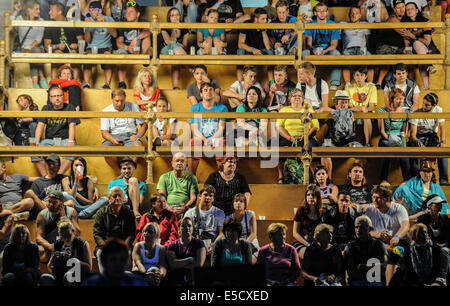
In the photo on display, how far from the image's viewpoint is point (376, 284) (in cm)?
870

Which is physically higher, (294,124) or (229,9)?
(229,9)

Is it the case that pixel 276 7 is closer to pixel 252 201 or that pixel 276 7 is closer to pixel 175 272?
pixel 252 201

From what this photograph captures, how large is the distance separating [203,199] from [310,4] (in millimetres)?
4644

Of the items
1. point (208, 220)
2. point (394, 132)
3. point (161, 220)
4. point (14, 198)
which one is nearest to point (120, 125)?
point (14, 198)

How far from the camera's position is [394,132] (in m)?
10.8

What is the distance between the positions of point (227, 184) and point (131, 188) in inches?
39.8

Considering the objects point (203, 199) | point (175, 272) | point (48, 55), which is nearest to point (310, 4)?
point (48, 55)

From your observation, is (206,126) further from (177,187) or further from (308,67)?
(308,67)

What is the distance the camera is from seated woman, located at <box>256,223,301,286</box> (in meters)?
8.76

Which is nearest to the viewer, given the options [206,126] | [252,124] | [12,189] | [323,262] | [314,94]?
[323,262]

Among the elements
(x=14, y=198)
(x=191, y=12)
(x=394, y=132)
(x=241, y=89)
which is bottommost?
(x=14, y=198)

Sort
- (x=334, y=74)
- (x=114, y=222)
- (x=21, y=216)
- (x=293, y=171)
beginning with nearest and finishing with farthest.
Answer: (x=114, y=222)
(x=21, y=216)
(x=293, y=171)
(x=334, y=74)

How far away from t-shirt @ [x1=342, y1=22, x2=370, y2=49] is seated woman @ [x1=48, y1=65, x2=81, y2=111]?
3606 mm

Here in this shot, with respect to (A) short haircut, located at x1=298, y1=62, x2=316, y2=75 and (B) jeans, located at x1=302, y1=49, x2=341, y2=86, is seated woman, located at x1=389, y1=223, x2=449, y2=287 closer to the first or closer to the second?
(A) short haircut, located at x1=298, y1=62, x2=316, y2=75
